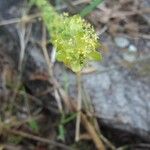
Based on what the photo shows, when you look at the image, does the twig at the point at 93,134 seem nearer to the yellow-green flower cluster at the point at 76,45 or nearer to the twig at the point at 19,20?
the twig at the point at 19,20

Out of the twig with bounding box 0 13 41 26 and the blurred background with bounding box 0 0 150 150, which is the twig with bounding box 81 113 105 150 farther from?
the twig with bounding box 0 13 41 26

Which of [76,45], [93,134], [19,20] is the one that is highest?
[19,20]

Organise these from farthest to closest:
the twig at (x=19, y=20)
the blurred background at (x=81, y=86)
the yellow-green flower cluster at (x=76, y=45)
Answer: the twig at (x=19, y=20) → the blurred background at (x=81, y=86) → the yellow-green flower cluster at (x=76, y=45)

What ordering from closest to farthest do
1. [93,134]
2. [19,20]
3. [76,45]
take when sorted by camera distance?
[76,45] < [93,134] < [19,20]

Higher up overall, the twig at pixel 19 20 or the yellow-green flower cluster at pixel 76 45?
the twig at pixel 19 20

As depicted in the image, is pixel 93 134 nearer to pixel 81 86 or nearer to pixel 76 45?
pixel 81 86

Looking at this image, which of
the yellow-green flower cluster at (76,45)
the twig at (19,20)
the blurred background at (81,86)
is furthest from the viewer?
the twig at (19,20)

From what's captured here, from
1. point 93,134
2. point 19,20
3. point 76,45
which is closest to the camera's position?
point 76,45

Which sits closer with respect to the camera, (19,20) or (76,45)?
(76,45)

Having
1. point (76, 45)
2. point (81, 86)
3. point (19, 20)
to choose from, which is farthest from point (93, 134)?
point (76, 45)

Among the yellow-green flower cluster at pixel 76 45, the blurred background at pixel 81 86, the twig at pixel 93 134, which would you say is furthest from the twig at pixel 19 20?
the yellow-green flower cluster at pixel 76 45

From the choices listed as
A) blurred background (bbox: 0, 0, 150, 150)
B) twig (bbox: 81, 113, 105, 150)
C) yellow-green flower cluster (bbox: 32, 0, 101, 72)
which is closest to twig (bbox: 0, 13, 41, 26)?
blurred background (bbox: 0, 0, 150, 150)
